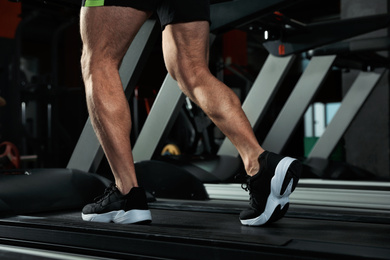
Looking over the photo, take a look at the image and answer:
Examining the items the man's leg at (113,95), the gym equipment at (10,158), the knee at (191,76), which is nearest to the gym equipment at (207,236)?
the man's leg at (113,95)

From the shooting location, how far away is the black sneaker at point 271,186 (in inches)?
62.6

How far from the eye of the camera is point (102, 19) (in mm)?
1728

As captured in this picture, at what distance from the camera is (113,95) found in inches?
69.7

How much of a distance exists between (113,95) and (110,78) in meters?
0.06

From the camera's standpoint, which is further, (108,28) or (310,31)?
(310,31)

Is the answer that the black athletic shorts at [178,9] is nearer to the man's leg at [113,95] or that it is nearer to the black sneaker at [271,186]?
the man's leg at [113,95]

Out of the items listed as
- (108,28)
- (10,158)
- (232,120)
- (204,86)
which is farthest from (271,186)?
(10,158)

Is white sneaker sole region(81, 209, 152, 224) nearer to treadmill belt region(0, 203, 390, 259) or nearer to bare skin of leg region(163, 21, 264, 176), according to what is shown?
treadmill belt region(0, 203, 390, 259)

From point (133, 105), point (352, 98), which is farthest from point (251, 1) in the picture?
point (133, 105)

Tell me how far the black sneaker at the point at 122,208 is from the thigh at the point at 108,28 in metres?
0.47

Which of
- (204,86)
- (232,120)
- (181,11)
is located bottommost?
(232,120)

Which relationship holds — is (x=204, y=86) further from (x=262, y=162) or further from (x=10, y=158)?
(x=10, y=158)

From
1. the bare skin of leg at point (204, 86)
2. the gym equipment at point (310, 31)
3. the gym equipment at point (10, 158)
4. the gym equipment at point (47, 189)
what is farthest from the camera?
the gym equipment at point (10, 158)

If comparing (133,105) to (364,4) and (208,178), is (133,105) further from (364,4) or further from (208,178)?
(364,4)
